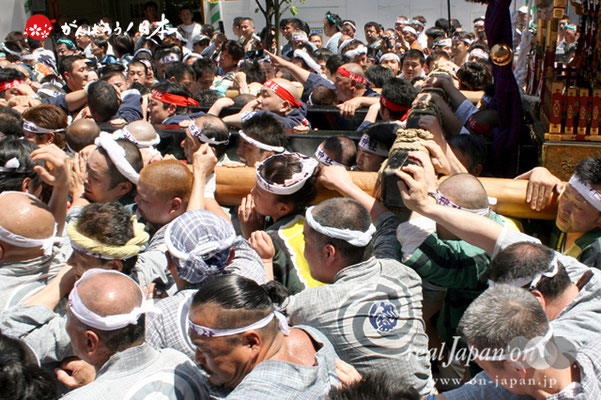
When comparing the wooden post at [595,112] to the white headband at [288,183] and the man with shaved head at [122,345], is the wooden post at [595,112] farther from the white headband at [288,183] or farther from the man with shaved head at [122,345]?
the man with shaved head at [122,345]

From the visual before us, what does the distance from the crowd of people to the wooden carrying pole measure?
2.4 inches

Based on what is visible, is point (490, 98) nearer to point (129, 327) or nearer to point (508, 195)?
point (508, 195)

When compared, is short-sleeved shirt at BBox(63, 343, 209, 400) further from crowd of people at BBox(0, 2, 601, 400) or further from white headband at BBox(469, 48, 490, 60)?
white headband at BBox(469, 48, 490, 60)

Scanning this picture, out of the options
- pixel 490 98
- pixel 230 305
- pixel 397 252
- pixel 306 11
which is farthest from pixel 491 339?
pixel 306 11

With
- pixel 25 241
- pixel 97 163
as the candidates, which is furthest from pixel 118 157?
pixel 25 241

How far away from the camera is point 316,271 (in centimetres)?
253

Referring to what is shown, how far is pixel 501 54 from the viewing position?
13.3 feet

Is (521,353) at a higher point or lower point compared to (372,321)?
higher

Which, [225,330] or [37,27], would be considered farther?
[37,27]

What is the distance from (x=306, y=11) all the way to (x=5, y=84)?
1125 cm

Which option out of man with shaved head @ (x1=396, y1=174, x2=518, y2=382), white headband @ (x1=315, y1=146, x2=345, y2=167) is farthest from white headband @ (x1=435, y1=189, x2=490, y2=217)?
white headband @ (x1=315, y1=146, x2=345, y2=167)

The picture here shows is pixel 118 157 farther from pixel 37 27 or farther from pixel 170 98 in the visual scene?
pixel 37 27

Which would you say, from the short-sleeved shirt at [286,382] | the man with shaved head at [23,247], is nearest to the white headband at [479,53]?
the man with shaved head at [23,247]

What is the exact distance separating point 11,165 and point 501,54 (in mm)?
3234
